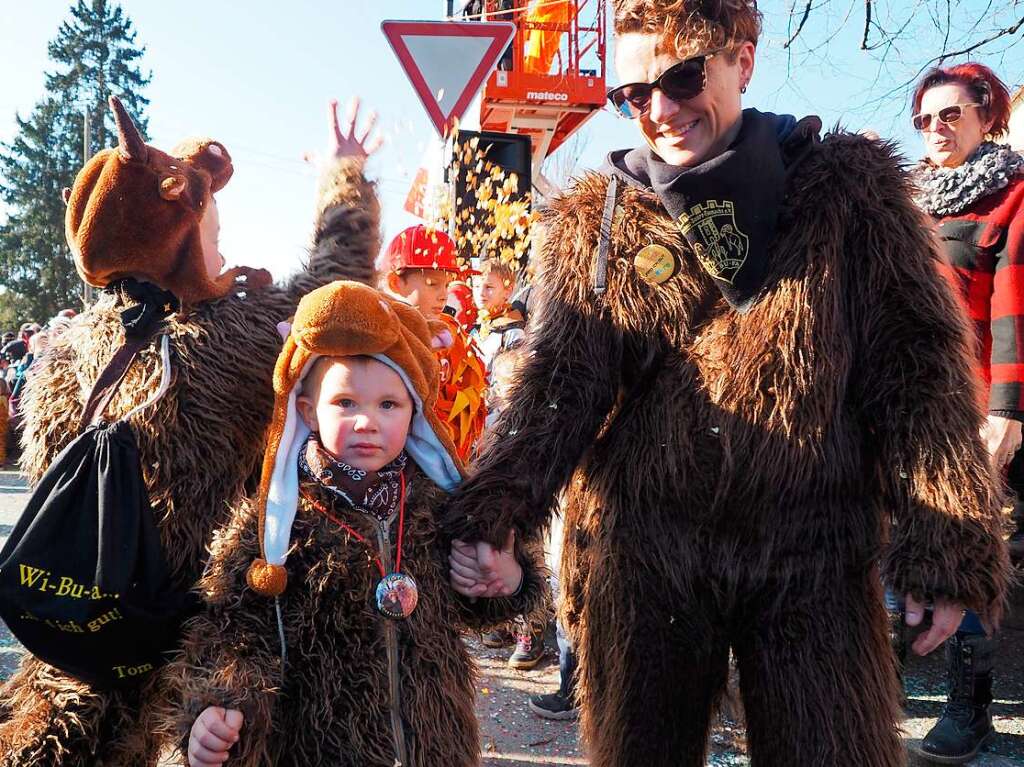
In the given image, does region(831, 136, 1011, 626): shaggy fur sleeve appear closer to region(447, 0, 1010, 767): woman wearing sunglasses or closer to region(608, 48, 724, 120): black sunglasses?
region(447, 0, 1010, 767): woman wearing sunglasses

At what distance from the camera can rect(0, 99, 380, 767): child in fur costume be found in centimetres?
190

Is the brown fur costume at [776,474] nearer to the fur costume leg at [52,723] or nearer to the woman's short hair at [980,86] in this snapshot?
the fur costume leg at [52,723]

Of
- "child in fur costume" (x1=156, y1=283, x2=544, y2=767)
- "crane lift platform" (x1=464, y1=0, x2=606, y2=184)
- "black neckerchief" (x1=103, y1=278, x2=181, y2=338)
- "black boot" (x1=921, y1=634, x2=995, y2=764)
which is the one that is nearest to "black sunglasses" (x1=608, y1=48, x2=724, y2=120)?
"child in fur costume" (x1=156, y1=283, x2=544, y2=767)

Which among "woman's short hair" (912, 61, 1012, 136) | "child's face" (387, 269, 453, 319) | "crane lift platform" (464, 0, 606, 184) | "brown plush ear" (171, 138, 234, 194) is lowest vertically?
"brown plush ear" (171, 138, 234, 194)

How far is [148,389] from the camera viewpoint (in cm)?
192

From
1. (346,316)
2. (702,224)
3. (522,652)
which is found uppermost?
(702,224)

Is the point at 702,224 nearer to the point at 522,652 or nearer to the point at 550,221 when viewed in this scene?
the point at 550,221

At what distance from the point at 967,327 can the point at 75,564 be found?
2001 mm

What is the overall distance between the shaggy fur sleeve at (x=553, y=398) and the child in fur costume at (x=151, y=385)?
24.4 inches

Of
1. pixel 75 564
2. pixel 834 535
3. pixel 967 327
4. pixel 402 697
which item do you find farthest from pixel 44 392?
pixel 967 327

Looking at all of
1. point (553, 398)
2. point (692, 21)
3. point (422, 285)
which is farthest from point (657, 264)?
point (422, 285)

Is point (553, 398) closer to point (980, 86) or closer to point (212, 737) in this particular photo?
point (212, 737)

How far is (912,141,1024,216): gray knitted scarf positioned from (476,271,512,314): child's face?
8.28 feet

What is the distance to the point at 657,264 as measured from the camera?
6.06 feet
